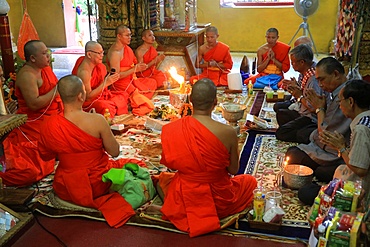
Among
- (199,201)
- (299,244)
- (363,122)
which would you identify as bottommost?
(299,244)

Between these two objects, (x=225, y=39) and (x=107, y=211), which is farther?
(x=225, y=39)

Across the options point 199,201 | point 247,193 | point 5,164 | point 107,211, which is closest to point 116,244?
point 107,211

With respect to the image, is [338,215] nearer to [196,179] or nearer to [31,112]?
[196,179]

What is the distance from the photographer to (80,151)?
3.71m

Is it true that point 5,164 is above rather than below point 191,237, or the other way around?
above

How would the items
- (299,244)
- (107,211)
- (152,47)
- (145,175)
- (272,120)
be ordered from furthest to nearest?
(152,47)
(272,120)
(145,175)
(107,211)
(299,244)

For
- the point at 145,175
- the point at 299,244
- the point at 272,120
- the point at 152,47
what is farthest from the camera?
the point at 152,47

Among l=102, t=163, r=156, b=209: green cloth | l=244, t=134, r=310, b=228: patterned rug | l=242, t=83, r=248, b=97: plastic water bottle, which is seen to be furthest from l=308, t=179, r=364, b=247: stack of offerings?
l=242, t=83, r=248, b=97: plastic water bottle

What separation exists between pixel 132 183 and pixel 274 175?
1510mm

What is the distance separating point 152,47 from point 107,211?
451cm

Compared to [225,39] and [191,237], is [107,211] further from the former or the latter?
[225,39]

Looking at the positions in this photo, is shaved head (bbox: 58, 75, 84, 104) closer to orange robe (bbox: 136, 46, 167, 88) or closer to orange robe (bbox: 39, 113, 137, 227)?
orange robe (bbox: 39, 113, 137, 227)

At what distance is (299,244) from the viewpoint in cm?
334

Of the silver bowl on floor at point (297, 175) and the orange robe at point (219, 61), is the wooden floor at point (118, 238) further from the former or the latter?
the orange robe at point (219, 61)
